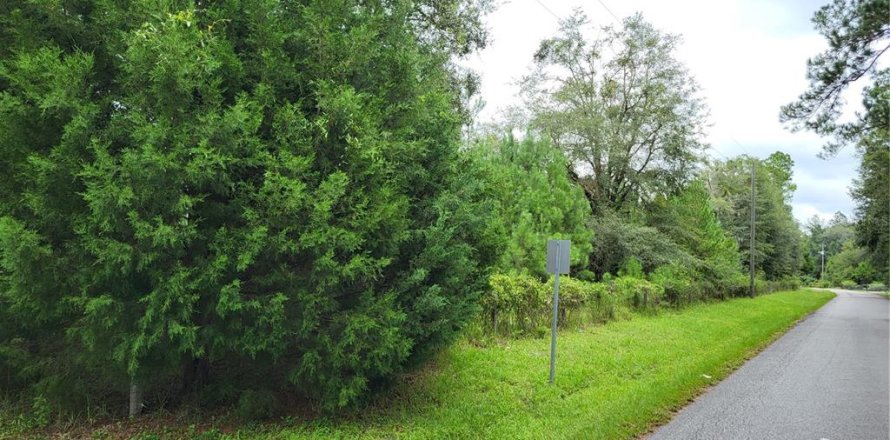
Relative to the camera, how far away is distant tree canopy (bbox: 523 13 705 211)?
21.9 m

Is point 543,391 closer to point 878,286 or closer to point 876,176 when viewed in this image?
point 876,176

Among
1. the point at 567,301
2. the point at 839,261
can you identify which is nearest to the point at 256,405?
the point at 567,301

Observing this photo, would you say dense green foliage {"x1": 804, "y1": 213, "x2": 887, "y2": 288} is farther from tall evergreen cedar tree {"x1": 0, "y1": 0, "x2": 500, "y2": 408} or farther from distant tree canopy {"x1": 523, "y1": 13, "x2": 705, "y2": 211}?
tall evergreen cedar tree {"x1": 0, "y1": 0, "x2": 500, "y2": 408}

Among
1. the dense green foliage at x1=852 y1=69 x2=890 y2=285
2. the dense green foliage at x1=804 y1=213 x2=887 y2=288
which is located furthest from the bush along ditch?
the dense green foliage at x1=804 y1=213 x2=887 y2=288

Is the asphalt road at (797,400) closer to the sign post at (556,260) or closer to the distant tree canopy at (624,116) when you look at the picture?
the sign post at (556,260)

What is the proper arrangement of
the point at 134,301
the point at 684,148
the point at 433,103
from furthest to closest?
the point at 684,148 < the point at 433,103 < the point at 134,301

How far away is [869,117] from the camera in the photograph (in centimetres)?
1143

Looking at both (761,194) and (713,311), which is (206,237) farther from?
(761,194)

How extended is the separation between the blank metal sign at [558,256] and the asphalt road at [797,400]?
222 cm

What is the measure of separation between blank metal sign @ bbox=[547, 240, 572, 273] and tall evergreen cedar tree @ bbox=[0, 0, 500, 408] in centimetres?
209

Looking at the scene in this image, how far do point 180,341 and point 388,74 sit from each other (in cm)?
314

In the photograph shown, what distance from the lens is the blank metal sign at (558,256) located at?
21.9ft

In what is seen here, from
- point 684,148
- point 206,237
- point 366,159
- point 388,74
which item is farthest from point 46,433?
point 684,148

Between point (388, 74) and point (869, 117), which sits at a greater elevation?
point (869, 117)
